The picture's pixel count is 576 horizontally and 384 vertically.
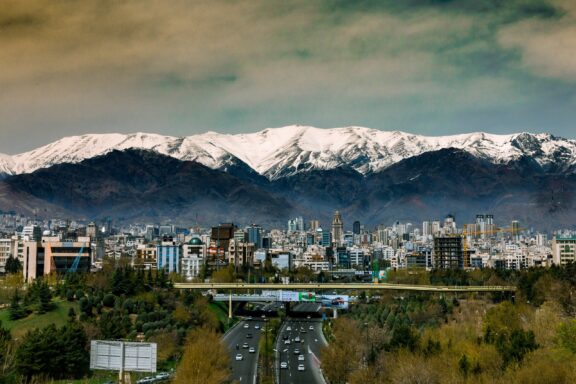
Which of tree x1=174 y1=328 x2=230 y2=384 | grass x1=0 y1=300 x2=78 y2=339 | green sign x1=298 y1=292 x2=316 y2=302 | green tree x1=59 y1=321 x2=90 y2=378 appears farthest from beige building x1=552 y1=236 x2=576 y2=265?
green tree x1=59 y1=321 x2=90 y2=378

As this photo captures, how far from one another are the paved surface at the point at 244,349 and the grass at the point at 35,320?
12.7 meters

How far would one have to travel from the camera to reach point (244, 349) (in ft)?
229

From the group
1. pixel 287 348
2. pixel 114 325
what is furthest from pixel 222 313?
pixel 114 325

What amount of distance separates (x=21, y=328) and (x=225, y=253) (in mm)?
96522

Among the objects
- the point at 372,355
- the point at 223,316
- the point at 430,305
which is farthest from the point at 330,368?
the point at 223,316

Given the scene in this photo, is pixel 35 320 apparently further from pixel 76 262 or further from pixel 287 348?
pixel 76 262

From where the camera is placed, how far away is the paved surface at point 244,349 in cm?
5694

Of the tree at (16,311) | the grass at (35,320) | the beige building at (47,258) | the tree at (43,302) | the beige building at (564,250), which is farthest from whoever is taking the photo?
the beige building at (564,250)

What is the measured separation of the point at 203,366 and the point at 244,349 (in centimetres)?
2447

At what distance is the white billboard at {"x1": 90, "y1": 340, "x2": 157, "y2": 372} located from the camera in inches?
1218

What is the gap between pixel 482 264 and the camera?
189 m

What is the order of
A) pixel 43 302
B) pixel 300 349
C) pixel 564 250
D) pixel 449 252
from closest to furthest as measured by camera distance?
pixel 43 302
pixel 300 349
pixel 564 250
pixel 449 252

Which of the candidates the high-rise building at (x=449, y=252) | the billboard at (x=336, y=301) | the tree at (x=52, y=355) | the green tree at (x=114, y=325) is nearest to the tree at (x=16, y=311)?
the green tree at (x=114, y=325)

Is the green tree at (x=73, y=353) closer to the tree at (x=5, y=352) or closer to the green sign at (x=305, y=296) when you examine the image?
the tree at (x=5, y=352)
